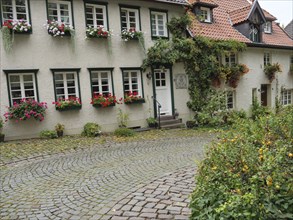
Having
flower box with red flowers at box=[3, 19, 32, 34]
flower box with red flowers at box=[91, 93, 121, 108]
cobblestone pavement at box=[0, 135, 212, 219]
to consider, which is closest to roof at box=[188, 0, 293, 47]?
flower box with red flowers at box=[91, 93, 121, 108]

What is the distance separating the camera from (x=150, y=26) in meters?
13.5

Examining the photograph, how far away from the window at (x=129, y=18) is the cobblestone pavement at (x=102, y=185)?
730cm

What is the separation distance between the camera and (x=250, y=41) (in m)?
16.9

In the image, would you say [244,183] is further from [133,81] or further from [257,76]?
[257,76]

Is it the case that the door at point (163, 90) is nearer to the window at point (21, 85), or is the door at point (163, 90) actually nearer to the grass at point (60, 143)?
the grass at point (60, 143)

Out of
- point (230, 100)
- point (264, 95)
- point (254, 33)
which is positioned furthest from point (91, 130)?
point (264, 95)

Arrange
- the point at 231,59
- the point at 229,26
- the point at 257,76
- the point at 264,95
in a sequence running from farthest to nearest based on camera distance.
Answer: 1. the point at 264,95
2. the point at 257,76
3. the point at 229,26
4. the point at 231,59

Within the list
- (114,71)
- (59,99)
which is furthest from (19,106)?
(114,71)

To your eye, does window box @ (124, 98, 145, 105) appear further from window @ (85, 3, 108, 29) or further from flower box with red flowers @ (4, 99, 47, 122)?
flower box with red flowers @ (4, 99, 47, 122)

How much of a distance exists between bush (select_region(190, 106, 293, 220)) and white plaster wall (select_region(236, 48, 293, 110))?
14.2 metres

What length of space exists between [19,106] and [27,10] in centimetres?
399

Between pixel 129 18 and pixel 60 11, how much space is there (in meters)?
3.41

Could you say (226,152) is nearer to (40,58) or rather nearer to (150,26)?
(40,58)

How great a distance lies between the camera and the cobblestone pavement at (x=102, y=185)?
407 cm
